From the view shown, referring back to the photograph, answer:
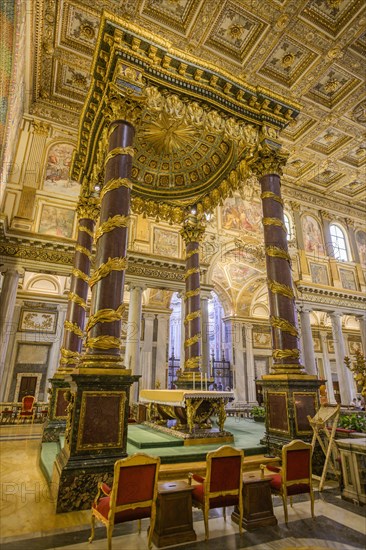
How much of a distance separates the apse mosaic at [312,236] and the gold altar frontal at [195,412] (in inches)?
516

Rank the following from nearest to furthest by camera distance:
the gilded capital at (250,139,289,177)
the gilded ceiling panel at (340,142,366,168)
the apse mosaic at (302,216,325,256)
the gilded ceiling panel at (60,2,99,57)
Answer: the gilded capital at (250,139,289,177)
the gilded ceiling panel at (60,2,99,57)
the gilded ceiling panel at (340,142,366,168)
the apse mosaic at (302,216,325,256)

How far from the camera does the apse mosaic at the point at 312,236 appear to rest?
17.8m

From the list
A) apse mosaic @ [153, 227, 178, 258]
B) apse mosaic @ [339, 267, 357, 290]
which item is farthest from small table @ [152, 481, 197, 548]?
apse mosaic @ [339, 267, 357, 290]

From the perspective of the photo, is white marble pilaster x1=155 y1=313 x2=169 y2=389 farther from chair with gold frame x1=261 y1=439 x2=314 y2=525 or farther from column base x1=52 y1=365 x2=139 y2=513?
chair with gold frame x1=261 y1=439 x2=314 y2=525

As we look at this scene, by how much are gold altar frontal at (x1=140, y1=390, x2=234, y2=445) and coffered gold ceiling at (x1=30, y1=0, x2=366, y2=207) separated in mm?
6170

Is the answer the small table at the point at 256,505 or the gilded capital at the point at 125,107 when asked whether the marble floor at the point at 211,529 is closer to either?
the small table at the point at 256,505

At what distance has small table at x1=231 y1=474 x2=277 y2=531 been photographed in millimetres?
3432

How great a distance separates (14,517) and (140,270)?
33.6 feet

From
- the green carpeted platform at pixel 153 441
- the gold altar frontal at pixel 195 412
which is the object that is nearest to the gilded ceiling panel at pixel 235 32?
the gold altar frontal at pixel 195 412

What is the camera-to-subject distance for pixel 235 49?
428 inches

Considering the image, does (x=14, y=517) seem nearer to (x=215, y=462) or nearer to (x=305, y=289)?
(x=215, y=462)

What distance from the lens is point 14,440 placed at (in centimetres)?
880

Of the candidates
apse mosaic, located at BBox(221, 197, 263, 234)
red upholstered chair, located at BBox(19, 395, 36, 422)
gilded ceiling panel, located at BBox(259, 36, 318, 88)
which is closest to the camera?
gilded ceiling panel, located at BBox(259, 36, 318, 88)

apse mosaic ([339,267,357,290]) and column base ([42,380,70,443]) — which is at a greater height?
apse mosaic ([339,267,357,290])
